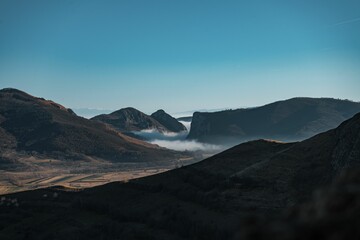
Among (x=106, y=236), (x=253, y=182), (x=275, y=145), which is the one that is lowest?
(x=106, y=236)

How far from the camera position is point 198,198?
160 meters

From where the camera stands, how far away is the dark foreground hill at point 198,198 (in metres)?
138

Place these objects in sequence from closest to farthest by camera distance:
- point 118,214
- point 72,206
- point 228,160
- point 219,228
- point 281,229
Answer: point 281,229, point 219,228, point 118,214, point 72,206, point 228,160

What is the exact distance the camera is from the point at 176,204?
158m

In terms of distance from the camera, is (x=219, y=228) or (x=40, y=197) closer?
(x=219, y=228)

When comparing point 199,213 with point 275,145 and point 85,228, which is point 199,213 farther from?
point 275,145

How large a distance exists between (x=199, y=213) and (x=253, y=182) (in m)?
21.7

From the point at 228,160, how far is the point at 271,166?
31.8 m

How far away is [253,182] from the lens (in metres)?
153

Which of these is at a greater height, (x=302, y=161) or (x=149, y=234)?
(x=302, y=161)

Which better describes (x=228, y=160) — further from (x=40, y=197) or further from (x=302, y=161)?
(x=40, y=197)

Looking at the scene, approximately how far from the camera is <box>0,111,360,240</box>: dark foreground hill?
13750 centimetres

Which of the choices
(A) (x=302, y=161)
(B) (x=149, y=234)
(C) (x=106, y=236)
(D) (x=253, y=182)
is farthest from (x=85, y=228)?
(A) (x=302, y=161)

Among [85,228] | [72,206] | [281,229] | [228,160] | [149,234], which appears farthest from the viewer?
[228,160]
